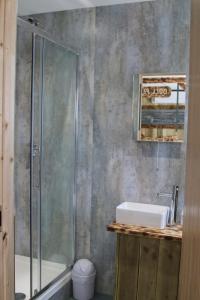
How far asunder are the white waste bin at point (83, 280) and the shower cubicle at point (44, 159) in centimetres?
14

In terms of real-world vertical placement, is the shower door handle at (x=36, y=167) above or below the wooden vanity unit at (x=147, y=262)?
above

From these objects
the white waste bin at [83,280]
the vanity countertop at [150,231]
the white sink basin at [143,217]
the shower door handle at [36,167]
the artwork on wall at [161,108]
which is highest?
the artwork on wall at [161,108]

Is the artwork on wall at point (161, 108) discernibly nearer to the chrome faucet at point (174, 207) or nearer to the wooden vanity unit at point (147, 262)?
the chrome faucet at point (174, 207)

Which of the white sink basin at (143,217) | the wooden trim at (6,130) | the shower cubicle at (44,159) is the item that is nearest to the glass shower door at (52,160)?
the shower cubicle at (44,159)

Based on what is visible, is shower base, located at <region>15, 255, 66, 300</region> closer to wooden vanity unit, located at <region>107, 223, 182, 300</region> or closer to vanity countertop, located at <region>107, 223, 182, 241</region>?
wooden vanity unit, located at <region>107, 223, 182, 300</region>

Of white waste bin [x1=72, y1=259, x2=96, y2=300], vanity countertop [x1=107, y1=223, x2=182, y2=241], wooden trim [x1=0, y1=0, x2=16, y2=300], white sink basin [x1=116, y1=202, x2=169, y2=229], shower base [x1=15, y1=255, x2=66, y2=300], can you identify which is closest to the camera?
wooden trim [x1=0, y1=0, x2=16, y2=300]

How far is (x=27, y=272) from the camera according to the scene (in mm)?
2865

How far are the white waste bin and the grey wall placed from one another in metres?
0.12

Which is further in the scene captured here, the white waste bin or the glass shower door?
the white waste bin

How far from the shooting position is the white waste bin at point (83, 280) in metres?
2.91

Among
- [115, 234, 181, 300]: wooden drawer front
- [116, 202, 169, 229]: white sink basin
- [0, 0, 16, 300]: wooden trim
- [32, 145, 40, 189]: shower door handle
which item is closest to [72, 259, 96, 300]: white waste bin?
[115, 234, 181, 300]: wooden drawer front

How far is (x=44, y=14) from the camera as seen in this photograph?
3.11m

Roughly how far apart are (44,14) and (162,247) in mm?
2439

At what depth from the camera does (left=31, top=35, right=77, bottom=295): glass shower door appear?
107 inches
